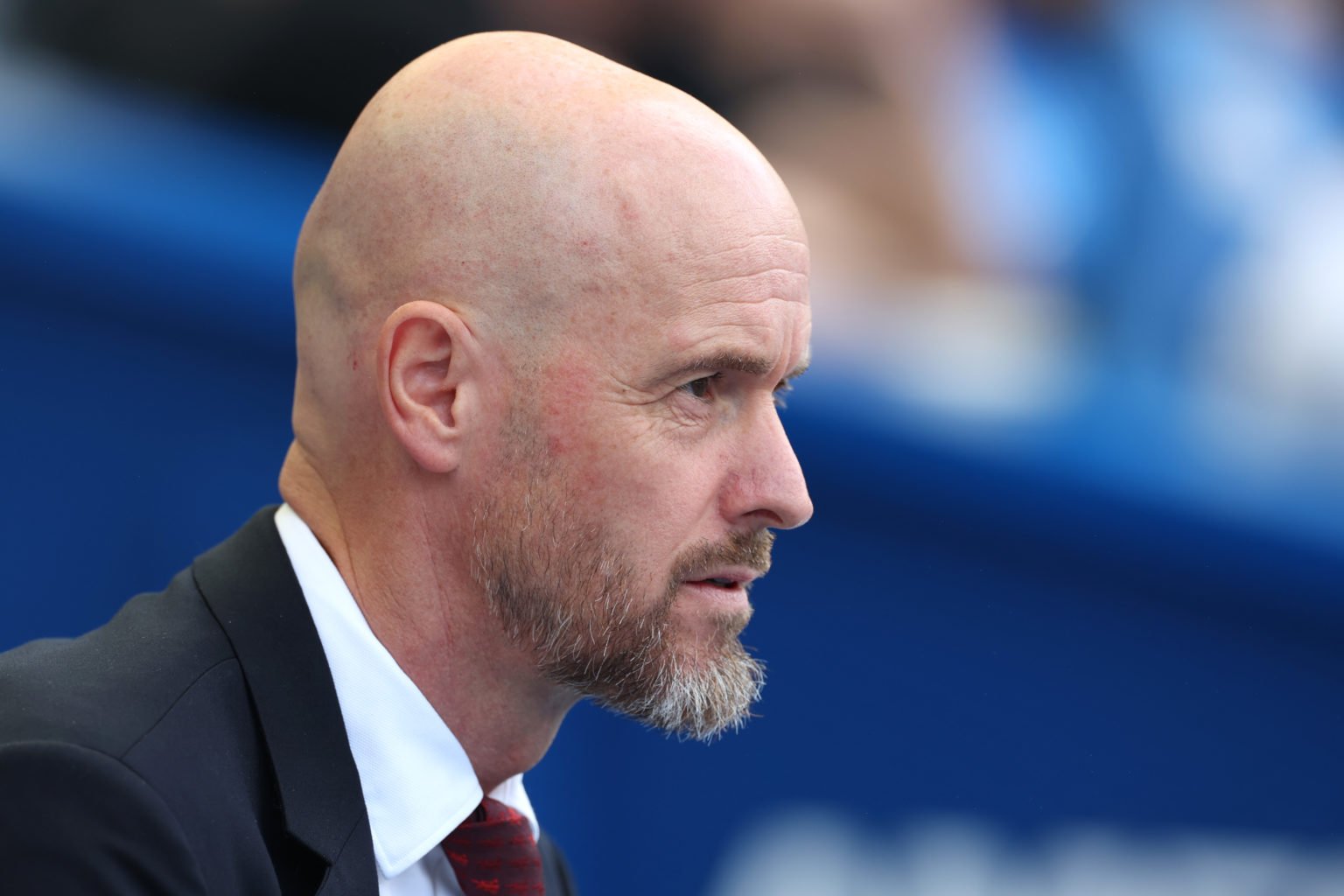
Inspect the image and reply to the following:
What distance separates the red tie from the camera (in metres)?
2.09

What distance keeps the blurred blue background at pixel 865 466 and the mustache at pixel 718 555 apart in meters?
1.46

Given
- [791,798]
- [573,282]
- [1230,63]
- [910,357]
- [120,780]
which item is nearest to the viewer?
[120,780]

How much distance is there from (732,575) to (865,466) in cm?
154

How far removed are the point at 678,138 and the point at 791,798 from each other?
1.97 meters

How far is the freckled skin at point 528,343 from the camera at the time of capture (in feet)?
6.81

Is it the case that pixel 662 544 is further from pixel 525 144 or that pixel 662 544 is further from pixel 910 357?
pixel 910 357

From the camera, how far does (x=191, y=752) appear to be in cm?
176

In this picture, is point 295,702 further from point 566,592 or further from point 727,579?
point 727,579

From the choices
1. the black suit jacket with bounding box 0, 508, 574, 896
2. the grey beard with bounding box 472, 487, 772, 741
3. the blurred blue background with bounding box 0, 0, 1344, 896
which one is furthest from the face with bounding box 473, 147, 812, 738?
the blurred blue background with bounding box 0, 0, 1344, 896

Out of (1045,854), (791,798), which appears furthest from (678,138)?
(1045,854)

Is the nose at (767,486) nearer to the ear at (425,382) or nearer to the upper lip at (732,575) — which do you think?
the upper lip at (732,575)

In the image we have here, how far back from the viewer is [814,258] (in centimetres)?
425

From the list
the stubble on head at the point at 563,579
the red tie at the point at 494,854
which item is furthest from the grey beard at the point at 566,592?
the red tie at the point at 494,854

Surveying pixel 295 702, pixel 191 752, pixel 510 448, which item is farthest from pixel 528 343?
pixel 191 752
